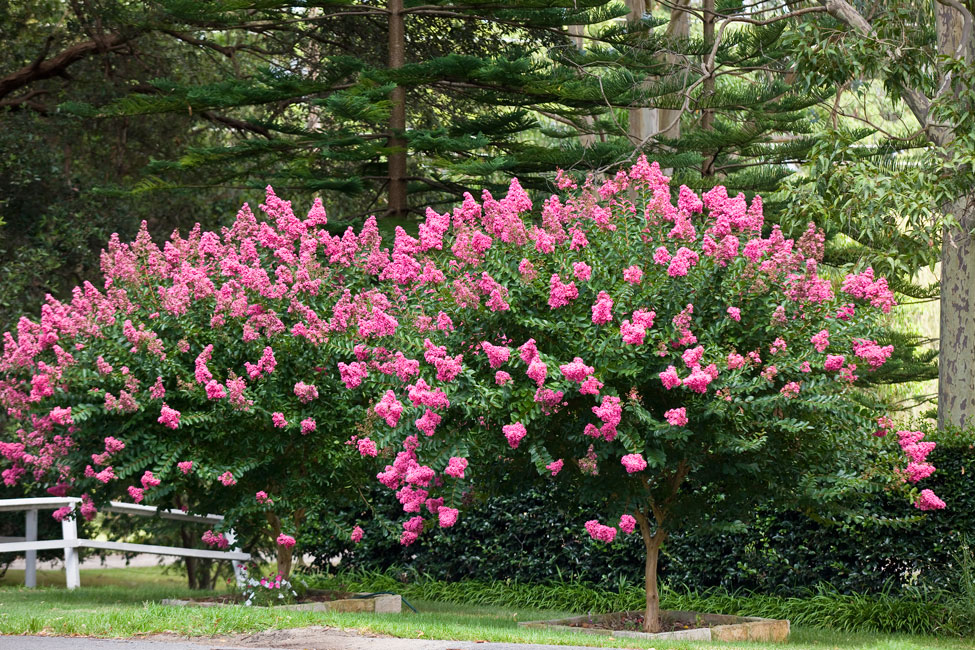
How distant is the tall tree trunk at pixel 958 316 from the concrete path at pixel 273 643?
7.61 m

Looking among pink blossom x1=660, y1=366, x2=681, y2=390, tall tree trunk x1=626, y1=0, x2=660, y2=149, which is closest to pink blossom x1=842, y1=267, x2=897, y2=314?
pink blossom x1=660, y1=366, x2=681, y2=390

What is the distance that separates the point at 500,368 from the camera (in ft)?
25.5

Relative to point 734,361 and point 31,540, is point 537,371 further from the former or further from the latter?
point 31,540

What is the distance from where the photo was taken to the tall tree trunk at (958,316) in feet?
40.3

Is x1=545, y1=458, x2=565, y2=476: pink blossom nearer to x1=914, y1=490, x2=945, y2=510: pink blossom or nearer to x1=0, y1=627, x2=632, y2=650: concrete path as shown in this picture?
x1=0, y1=627, x2=632, y2=650: concrete path

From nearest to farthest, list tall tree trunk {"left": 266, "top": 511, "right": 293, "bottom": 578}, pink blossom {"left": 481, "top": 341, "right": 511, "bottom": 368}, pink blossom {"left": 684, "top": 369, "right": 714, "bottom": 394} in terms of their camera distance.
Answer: pink blossom {"left": 684, "top": 369, "right": 714, "bottom": 394}, pink blossom {"left": 481, "top": 341, "right": 511, "bottom": 368}, tall tree trunk {"left": 266, "top": 511, "right": 293, "bottom": 578}

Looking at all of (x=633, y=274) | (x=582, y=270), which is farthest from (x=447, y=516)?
(x=633, y=274)

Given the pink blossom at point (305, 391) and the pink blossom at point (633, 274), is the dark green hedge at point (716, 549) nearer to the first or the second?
the pink blossom at point (305, 391)

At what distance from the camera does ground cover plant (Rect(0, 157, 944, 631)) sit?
739cm

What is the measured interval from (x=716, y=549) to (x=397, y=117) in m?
6.96

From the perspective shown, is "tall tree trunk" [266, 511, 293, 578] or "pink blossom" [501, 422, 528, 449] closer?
"pink blossom" [501, 422, 528, 449]

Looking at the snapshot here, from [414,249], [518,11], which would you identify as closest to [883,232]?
[414,249]

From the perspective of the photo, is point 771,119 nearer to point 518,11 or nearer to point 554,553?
point 518,11

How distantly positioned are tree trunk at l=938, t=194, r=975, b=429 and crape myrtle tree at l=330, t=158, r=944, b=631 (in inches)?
176
